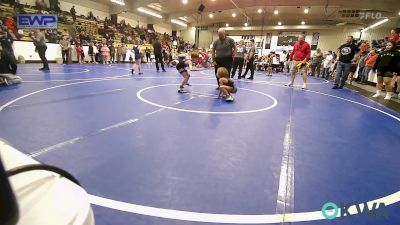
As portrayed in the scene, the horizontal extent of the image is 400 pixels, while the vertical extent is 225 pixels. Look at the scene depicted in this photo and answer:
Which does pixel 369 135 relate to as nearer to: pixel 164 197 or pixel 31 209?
pixel 164 197

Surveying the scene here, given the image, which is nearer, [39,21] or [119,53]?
[39,21]

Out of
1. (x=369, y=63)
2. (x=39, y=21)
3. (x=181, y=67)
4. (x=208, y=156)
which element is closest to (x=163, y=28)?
(x=39, y=21)

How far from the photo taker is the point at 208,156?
2771 millimetres

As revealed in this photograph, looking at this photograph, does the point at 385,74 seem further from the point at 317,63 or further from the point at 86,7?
the point at 86,7

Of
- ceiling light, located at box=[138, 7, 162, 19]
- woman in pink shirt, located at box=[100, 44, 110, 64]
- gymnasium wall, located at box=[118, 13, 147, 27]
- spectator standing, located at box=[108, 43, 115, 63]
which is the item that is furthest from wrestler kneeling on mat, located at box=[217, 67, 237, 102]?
gymnasium wall, located at box=[118, 13, 147, 27]

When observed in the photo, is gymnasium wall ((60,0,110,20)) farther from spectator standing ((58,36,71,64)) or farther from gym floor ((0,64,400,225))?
gym floor ((0,64,400,225))

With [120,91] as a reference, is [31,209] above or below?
above

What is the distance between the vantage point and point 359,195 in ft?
7.04

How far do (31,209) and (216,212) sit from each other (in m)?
1.43

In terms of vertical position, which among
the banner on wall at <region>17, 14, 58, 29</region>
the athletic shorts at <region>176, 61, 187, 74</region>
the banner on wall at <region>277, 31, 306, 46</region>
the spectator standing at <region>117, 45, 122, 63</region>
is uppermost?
the banner on wall at <region>277, 31, 306, 46</region>

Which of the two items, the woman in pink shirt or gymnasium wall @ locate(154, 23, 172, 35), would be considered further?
gymnasium wall @ locate(154, 23, 172, 35)

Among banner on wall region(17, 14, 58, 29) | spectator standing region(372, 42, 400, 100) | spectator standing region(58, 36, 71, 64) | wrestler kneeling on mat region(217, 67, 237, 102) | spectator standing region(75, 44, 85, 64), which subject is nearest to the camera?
wrestler kneeling on mat region(217, 67, 237, 102)

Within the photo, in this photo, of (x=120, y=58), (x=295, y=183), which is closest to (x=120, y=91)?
(x=295, y=183)

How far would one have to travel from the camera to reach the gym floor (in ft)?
6.22
